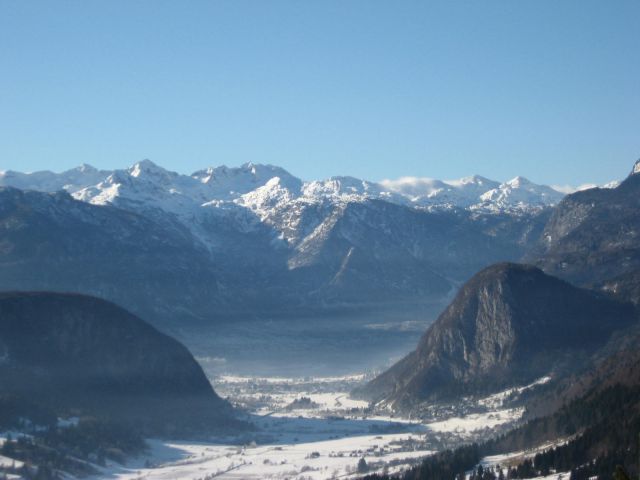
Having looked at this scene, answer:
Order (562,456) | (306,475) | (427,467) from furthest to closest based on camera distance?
(306,475) → (427,467) → (562,456)

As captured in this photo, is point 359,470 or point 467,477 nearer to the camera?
point 467,477

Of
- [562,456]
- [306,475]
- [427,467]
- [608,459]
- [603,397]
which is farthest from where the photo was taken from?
[306,475]

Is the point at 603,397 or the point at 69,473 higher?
the point at 603,397

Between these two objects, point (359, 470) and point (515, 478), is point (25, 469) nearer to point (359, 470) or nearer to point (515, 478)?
point (359, 470)

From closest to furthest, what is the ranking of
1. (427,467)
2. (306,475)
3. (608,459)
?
(608,459)
(427,467)
(306,475)

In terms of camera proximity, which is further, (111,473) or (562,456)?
(111,473)

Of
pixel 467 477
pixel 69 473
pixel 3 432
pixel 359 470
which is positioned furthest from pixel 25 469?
pixel 467 477

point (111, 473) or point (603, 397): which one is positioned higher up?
point (603, 397)

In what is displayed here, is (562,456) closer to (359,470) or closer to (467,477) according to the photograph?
(467,477)

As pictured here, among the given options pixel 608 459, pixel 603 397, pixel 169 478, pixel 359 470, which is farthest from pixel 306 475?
pixel 608 459
